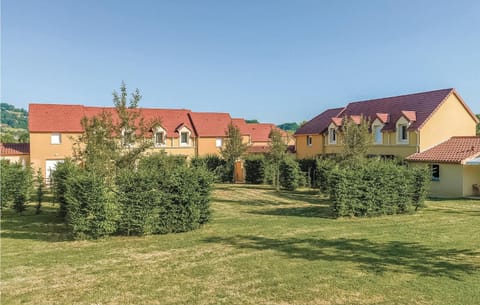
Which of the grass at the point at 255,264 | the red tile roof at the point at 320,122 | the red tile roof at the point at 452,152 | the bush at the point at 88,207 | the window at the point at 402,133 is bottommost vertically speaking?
the grass at the point at 255,264

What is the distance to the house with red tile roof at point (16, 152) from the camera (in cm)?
3583

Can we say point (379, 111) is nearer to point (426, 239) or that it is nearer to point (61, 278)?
point (426, 239)

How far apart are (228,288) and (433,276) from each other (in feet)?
16.8

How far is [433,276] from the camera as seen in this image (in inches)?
337

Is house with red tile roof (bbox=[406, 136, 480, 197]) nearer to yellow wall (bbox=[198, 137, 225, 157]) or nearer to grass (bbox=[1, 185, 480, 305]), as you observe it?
grass (bbox=[1, 185, 480, 305])

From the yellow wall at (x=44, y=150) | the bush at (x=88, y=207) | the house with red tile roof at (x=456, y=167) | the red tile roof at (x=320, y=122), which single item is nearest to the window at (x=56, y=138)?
the yellow wall at (x=44, y=150)

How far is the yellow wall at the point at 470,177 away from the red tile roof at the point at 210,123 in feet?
87.7

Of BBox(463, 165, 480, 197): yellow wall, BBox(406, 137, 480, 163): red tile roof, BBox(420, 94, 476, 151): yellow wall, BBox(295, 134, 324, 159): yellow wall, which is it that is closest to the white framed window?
BBox(295, 134, 324, 159): yellow wall

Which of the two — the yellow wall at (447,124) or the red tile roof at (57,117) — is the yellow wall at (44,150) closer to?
the red tile roof at (57,117)

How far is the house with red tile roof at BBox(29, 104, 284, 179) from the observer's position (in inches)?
1428

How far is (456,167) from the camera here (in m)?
26.5

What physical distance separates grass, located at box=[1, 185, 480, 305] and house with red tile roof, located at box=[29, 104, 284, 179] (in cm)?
1880

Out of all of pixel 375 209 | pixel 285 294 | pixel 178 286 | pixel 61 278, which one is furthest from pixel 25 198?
pixel 375 209

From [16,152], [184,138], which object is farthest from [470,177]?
[16,152]
